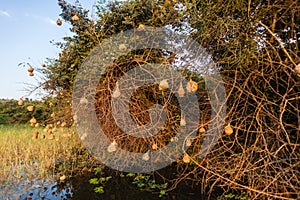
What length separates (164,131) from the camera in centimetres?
238

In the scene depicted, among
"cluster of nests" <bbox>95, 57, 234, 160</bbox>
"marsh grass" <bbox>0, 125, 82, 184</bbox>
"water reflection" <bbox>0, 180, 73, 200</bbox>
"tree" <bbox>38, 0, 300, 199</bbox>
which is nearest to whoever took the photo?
"tree" <bbox>38, 0, 300, 199</bbox>

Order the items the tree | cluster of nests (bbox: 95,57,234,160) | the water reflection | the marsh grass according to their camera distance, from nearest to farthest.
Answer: the tree, cluster of nests (bbox: 95,57,234,160), the water reflection, the marsh grass

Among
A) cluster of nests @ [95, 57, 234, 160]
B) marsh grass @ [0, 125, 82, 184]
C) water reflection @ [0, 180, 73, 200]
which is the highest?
cluster of nests @ [95, 57, 234, 160]

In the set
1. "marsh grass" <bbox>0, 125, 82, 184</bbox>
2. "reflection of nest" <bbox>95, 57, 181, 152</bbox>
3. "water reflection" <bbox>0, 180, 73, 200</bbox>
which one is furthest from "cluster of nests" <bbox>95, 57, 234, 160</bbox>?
"water reflection" <bbox>0, 180, 73, 200</bbox>

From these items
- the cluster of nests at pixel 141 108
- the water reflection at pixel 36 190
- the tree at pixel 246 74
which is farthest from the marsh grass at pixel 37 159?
the tree at pixel 246 74

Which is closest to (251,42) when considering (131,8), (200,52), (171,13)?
(200,52)

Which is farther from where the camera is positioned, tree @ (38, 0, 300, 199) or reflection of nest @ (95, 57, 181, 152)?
reflection of nest @ (95, 57, 181, 152)

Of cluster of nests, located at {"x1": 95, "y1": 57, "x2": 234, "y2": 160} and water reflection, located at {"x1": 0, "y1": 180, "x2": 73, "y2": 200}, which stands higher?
cluster of nests, located at {"x1": 95, "y1": 57, "x2": 234, "y2": 160}

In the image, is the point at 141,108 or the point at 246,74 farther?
the point at 141,108

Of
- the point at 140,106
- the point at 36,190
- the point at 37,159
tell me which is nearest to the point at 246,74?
the point at 140,106

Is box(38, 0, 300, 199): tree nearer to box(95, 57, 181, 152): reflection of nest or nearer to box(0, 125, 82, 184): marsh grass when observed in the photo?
box(95, 57, 181, 152): reflection of nest

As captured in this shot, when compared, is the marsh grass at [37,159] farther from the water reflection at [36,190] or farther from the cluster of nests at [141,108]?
the cluster of nests at [141,108]

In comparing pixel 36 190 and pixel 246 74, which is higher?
pixel 246 74

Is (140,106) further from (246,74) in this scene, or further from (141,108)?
(246,74)
